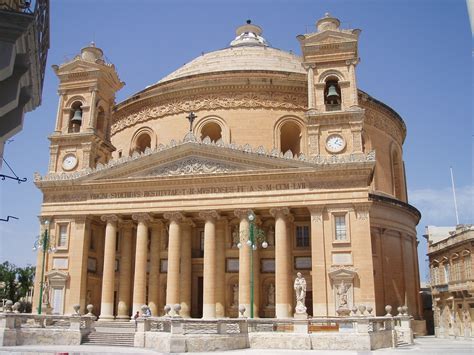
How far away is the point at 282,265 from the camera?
108 feet

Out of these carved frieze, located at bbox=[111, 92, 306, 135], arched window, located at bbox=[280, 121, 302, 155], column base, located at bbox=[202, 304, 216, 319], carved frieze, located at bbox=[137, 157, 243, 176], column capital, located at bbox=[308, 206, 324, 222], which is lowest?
column base, located at bbox=[202, 304, 216, 319]

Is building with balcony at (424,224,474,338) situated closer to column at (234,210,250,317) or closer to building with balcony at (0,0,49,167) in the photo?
column at (234,210,250,317)

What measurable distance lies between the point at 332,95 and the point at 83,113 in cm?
1833

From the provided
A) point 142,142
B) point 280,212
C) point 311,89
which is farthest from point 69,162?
point 311,89

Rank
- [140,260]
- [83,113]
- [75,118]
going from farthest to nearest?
[75,118], [83,113], [140,260]

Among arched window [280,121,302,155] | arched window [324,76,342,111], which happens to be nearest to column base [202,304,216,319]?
arched window [324,76,342,111]

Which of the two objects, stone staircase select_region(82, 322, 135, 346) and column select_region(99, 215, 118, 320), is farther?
column select_region(99, 215, 118, 320)

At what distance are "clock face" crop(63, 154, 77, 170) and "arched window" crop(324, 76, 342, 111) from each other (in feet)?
60.1

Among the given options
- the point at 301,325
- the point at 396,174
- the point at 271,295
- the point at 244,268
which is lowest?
the point at 301,325

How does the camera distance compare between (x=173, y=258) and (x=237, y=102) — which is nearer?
(x=173, y=258)

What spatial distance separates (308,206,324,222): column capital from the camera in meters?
32.8

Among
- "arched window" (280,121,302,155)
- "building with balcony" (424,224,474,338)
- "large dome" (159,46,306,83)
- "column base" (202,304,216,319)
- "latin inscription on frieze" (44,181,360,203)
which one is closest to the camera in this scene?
"column base" (202,304,216,319)

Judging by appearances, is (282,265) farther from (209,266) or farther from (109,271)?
(109,271)

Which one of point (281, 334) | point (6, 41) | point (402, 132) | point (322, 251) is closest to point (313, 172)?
point (322, 251)
